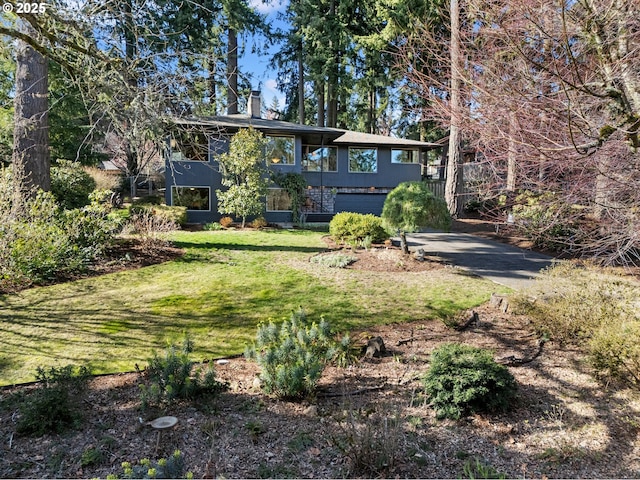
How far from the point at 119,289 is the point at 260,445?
5289mm

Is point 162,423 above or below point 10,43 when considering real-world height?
below

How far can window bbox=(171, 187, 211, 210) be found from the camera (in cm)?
1739

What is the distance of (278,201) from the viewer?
1927cm

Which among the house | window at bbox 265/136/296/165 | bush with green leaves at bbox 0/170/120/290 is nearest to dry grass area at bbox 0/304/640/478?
bush with green leaves at bbox 0/170/120/290

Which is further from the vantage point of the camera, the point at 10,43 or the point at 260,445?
the point at 10,43

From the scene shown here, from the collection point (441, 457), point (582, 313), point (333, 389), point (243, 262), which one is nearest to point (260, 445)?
point (333, 389)

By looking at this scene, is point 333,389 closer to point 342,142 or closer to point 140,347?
point 140,347

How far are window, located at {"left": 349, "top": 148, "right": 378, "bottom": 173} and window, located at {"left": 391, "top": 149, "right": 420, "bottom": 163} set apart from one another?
3.70 ft

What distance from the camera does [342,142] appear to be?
2081cm

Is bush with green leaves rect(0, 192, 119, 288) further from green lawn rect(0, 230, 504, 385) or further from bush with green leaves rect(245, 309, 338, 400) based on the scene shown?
bush with green leaves rect(245, 309, 338, 400)

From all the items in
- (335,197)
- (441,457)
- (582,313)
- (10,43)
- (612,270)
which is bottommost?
(441,457)

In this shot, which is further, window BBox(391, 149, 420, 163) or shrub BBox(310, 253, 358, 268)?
window BBox(391, 149, 420, 163)

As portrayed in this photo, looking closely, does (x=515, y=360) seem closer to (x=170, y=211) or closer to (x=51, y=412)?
(x=51, y=412)

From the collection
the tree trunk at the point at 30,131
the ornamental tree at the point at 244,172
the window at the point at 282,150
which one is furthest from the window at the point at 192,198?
the tree trunk at the point at 30,131
